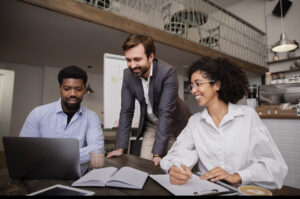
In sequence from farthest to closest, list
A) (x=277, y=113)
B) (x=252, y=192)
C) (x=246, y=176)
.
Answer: (x=277, y=113) → (x=246, y=176) → (x=252, y=192)

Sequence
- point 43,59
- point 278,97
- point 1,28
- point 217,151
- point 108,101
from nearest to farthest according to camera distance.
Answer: point 217,151 → point 108,101 → point 278,97 → point 1,28 → point 43,59

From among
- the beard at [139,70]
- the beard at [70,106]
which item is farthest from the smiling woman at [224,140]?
the beard at [70,106]

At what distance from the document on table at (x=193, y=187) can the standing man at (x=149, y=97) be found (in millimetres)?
505

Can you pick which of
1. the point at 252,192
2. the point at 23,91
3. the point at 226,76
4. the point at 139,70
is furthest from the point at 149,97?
the point at 23,91

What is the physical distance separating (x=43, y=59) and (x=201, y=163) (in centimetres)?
502

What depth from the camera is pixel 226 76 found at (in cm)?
114

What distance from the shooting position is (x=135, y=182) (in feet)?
2.26

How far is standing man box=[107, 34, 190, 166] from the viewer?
1.34m

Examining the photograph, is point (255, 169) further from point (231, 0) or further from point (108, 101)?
point (231, 0)

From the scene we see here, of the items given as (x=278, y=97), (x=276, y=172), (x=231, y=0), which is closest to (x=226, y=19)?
(x=231, y=0)

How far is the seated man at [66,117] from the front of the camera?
54.7 inches

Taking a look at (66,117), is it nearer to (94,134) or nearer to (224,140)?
(94,134)

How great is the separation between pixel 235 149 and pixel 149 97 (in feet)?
2.56

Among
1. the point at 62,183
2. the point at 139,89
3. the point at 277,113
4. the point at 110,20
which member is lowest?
the point at 62,183
